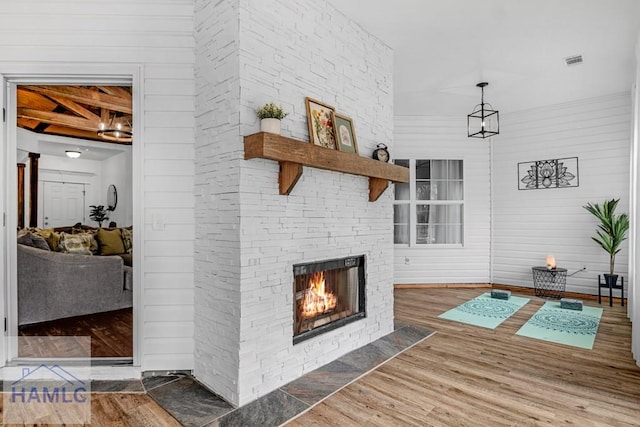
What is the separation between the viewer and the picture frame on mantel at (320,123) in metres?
2.71

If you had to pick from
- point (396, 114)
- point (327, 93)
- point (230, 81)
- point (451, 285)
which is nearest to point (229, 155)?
point (230, 81)

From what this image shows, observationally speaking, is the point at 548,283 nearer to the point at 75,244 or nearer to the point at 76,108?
the point at 75,244

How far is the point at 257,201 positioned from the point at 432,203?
454 centimetres

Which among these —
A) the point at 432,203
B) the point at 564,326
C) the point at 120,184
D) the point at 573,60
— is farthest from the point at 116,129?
the point at 564,326

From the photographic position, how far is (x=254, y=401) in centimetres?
228

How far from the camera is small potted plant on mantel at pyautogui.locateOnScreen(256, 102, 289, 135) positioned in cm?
226

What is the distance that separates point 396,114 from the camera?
19.9 feet

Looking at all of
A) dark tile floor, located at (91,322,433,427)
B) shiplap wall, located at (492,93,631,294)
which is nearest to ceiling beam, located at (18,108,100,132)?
dark tile floor, located at (91,322,433,427)

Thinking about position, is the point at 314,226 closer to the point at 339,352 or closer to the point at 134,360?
the point at 339,352

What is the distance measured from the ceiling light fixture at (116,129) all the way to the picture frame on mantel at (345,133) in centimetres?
397

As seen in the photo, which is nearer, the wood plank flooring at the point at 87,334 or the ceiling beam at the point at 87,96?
the wood plank flooring at the point at 87,334

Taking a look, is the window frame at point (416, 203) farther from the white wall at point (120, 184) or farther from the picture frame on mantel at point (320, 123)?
the white wall at point (120, 184)

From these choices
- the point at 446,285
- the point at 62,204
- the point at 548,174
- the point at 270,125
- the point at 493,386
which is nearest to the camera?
the point at 270,125

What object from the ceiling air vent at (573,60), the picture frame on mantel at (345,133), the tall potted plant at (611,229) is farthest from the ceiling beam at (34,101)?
the tall potted plant at (611,229)
